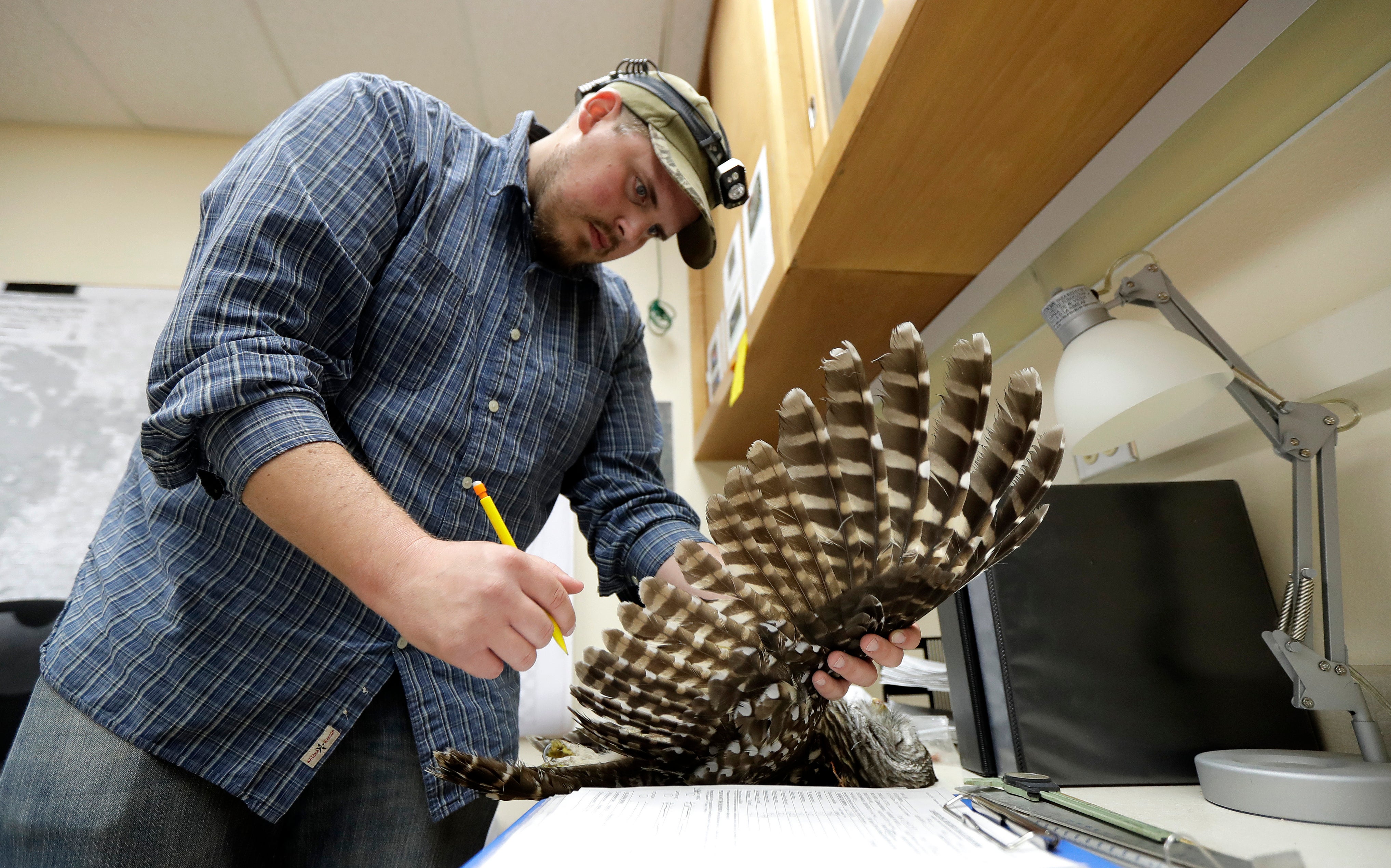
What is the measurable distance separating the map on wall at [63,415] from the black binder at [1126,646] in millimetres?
2343

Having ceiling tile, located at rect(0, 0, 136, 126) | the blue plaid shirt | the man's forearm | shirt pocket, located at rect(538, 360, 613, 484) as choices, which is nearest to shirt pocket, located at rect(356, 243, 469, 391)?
the blue plaid shirt

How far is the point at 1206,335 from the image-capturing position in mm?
709

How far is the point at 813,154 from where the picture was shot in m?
1.06

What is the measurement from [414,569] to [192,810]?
40 centimetres

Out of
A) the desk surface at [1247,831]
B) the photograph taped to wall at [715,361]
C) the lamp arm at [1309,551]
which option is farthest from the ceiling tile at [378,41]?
the desk surface at [1247,831]

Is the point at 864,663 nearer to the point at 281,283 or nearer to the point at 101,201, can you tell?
the point at 281,283

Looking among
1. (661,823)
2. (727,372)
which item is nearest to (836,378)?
(661,823)

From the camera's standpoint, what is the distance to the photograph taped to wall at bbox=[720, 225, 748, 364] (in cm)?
150

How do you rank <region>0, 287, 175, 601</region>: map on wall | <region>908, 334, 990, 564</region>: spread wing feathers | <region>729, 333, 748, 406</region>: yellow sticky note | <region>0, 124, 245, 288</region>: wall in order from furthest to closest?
<region>0, 124, 245, 288</region>: wall
<region>0, 287, 175, 601</region>: map on wall
<region>729, 333, 748, 406</region>: yellow sticky note
<region>908, 334, 990, 564</region>: spread wing feathers

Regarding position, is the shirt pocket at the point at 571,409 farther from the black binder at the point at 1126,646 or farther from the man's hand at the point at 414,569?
the black binder at the point at 1126,646

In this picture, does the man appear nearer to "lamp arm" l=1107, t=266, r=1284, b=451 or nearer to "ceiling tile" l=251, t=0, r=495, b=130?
"lamp arm" l=1107, t=266, r=1284, b=451

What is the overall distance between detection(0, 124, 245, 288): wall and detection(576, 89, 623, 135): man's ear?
194 cm

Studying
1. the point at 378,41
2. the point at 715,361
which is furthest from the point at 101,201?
the point at 715,361

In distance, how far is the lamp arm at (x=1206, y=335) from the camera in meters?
0.68
